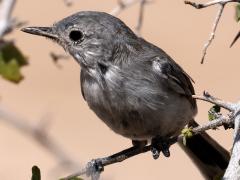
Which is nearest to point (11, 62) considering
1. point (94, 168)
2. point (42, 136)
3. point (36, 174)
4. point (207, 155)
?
point (94, 168)

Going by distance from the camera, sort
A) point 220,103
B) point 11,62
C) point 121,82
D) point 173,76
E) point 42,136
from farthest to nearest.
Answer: point 42,136 → point 173,76 → point 121,82 → point 11,62 → point 220,103

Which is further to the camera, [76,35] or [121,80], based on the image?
[76,35]

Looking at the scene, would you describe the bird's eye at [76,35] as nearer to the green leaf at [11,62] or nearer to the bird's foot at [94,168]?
the green leaf at [11,62]

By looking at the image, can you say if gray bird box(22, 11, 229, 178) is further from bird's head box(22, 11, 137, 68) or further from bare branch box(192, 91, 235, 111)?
bare branch box(192, 91, 235, 111)

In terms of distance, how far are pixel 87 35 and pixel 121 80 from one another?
0.43 meters

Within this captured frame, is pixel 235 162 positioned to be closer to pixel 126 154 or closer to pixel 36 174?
pixel 36 174

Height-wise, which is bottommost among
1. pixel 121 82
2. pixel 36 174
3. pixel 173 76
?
pixel 173 76

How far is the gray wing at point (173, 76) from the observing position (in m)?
6.02

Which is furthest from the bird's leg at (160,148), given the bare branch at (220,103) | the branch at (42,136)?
the bare branch at (220,103)

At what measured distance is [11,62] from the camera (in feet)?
15.6

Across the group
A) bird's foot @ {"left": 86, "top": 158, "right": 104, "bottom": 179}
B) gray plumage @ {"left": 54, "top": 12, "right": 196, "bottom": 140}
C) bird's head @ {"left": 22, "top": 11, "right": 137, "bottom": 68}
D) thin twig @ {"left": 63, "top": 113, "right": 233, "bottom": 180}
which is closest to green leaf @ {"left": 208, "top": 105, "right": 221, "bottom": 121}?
thin twig @ {"left": 63, "top": 113, "right": 233, "bottom": 180}

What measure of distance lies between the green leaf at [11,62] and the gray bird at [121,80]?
622 millimetres

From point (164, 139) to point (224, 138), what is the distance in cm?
689

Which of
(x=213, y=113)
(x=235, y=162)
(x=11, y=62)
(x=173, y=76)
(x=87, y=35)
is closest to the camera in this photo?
(x=235, y=162)
